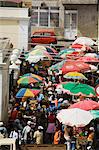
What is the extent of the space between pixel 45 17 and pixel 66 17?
5.14 ft

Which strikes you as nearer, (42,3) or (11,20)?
(11,20)

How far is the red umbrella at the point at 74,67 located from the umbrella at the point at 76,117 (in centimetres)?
628

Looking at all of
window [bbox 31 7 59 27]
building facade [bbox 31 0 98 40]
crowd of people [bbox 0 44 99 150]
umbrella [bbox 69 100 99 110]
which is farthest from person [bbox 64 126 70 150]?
window [bbox 31 7 59 27]

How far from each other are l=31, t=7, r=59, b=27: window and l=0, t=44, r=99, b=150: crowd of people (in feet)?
60.5

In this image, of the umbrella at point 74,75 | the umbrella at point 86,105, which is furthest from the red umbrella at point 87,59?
the umbrella at point 86,105

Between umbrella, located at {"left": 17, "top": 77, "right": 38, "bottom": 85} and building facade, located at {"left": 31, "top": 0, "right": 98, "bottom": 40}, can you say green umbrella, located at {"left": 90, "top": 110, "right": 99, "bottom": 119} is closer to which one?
umbrella, located at {"left": 17, "top": 77, "right": 38, "bottom": 85}

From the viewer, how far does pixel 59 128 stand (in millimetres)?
16672

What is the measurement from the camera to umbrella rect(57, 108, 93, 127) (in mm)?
15289

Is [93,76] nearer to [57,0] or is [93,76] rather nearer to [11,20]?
[11,20]

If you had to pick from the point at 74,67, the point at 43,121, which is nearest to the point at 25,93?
the point at 43,121

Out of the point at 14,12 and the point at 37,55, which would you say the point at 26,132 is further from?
the point at 14,12

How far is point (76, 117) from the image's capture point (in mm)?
15359

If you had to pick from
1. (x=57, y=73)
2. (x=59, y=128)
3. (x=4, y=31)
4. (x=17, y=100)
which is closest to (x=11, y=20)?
(x=4, y=31)

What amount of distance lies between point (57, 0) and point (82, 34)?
3.02m
